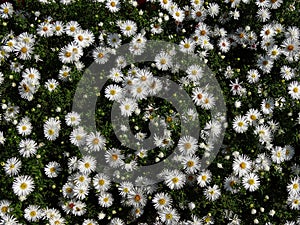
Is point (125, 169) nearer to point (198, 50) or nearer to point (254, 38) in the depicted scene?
point (198, 50)

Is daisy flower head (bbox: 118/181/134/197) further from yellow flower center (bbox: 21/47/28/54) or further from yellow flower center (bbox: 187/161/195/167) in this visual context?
yellow flower center (bbox: 21/47/28/54)

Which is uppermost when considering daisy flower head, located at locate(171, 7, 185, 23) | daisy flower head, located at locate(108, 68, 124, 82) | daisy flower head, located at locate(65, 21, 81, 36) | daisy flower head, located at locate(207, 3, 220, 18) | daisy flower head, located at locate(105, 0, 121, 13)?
daisy flower head, located at locate(207, 3, 220, 18)

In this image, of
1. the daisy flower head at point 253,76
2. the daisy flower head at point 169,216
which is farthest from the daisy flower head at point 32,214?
the daisy flower head at point 253,76

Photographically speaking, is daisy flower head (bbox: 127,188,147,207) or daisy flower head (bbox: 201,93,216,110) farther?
daisy flower head (bbox: 201,93,216,110)

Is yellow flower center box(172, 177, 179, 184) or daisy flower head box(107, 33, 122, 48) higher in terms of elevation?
daisy flower head box(107, 33, 122, 48)

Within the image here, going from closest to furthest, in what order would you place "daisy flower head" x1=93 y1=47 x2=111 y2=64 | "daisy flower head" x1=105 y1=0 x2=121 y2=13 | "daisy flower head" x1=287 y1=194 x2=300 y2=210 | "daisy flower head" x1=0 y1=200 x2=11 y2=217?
"daisy flower head" x1=0 y1=200 x2=11 y2=217
"daisy flower head" x1=287 y1=194 x2=300 y2=210
"daisy flower head" x1=93 y1=47 x2=111 y2=64
"daisy flower head" x1=105 y1=0 x2=121 y2=13

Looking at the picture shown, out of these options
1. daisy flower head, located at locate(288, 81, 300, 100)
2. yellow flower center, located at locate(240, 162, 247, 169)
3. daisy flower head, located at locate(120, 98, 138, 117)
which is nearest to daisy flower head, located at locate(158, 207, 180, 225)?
yellow flower center, located at locate(240, 162, 247, 169)
